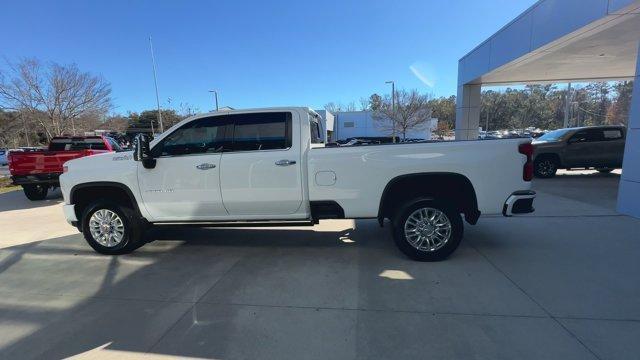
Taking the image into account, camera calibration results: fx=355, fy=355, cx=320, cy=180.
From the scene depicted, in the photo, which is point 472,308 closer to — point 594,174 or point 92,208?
point 92,208

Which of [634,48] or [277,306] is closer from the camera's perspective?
[277,306]

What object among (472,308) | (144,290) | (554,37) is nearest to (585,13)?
(554,37)

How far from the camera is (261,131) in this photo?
15.7 feet

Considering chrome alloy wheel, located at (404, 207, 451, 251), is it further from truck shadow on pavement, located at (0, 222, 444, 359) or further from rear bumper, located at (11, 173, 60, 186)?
rear bumper, located at (11, 173, 60, 186)

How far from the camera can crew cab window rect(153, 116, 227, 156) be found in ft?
15.9

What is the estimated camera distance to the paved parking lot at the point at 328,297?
2863 mm

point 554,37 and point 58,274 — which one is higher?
point 554,37

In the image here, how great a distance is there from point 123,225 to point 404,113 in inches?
1653

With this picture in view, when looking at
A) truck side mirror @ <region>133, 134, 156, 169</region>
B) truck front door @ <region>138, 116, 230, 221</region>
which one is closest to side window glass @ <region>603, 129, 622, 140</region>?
truck front door @ <region>138, 116, 230, 221</region>

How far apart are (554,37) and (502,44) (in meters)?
3.32

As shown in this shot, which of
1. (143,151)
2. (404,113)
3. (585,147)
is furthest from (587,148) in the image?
(404,113)

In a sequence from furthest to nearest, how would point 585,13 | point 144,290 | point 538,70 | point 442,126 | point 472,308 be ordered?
1. point 442,126
2. point 538,70
3. point 585,13
4. point 144,290
5. point 472,308

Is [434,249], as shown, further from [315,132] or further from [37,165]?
[37,165]

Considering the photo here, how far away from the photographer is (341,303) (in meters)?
3.53
